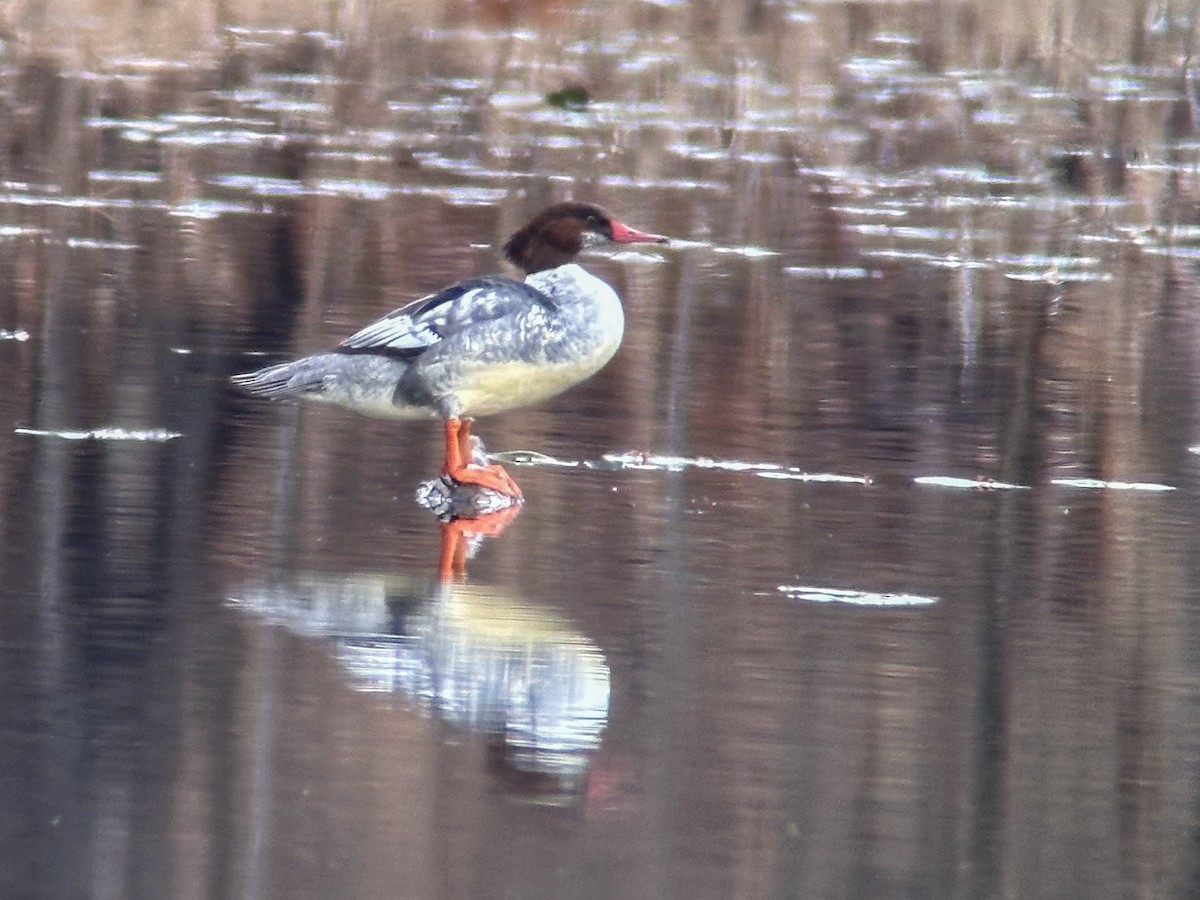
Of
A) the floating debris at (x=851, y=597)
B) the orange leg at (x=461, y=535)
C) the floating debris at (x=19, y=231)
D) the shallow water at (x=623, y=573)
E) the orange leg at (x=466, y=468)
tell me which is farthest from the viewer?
the floating debris at (x=19, y=231)

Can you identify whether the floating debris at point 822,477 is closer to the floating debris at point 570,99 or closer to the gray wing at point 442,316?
the gray wing at point 442,316

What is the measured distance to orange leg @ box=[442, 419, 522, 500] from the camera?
6.77 m

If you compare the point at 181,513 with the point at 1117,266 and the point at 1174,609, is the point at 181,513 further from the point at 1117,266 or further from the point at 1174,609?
the point at 1117,266

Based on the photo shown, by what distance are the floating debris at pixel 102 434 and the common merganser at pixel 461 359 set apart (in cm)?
31

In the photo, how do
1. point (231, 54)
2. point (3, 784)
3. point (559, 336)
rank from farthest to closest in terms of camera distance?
point (231, 54)
point (559, 336)
point (3, 784)

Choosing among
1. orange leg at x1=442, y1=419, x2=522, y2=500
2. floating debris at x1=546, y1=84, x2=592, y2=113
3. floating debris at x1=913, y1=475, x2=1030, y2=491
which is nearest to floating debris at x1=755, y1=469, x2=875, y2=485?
floating debris at x1=913, y1=475, x2=1030, y2=491

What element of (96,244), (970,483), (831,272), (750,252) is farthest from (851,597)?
(750,252)

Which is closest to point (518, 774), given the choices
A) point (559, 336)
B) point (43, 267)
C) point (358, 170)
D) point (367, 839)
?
point (367, 839)

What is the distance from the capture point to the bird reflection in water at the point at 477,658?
4.64 m

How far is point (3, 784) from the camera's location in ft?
14.0

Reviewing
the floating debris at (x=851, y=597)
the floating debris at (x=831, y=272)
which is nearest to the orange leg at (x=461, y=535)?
the floating debris at (x=851, y=597)

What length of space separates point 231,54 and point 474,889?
15.0 meters

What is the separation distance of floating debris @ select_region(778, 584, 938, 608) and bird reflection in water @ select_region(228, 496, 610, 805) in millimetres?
660

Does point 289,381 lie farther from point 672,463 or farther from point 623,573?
point 623,573
